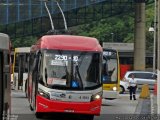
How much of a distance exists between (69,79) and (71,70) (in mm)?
310

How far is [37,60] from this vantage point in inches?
816

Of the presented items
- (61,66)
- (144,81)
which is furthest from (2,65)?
(144,81)

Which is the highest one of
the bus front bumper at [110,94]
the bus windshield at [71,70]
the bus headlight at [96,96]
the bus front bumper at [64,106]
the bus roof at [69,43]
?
the bus roof at [69,43]

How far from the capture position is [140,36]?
210 ft

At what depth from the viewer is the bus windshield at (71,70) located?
19.3 meters

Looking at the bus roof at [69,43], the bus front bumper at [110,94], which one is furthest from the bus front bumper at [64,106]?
the bus front bumper at [110,94]

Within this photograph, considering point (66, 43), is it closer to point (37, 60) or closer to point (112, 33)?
point (37, 60)

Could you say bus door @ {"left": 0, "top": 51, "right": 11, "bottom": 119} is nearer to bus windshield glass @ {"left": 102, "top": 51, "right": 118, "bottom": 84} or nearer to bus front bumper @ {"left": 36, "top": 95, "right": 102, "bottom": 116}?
bus front bumper @ {"left": 36, "top": 95, "right": 102, "bottom": 116}

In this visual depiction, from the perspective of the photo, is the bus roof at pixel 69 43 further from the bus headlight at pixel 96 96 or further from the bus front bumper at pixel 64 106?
the bus front bumper at pixel 64 106

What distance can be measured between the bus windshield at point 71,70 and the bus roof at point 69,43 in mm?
184

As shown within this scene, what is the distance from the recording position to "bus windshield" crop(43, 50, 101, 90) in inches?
760

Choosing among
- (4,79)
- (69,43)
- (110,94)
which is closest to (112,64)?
(110,94)

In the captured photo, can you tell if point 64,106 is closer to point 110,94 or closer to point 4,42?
point 4,42

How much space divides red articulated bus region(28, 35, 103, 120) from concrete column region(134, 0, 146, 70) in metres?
44.5
